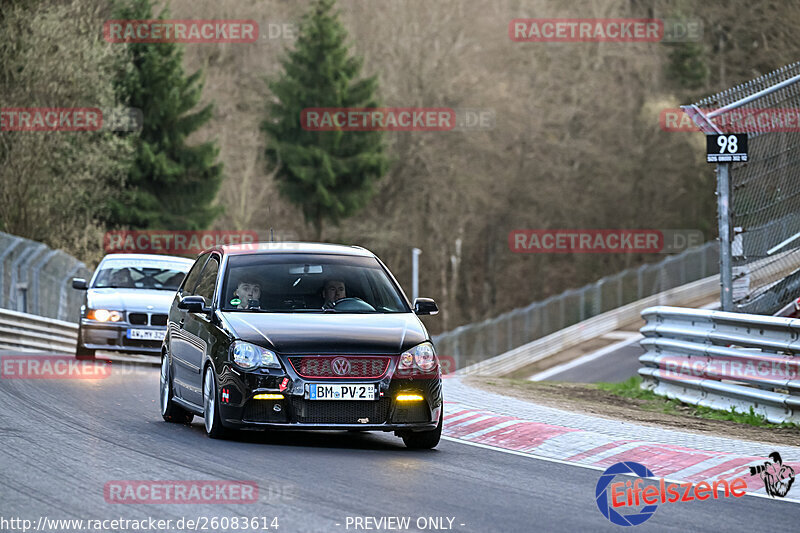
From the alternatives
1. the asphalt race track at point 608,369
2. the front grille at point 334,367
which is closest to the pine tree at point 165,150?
the asphalt race track at point 608,369

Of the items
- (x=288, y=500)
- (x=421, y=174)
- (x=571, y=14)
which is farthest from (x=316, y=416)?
(x=571, y=14)

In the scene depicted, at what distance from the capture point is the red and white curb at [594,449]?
1001cm

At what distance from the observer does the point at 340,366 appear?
1060cm

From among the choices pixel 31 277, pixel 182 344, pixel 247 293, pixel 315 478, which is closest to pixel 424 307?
pixel 247 293

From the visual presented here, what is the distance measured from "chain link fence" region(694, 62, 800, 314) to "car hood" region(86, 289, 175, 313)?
900cm

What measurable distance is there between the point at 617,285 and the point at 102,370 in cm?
3377

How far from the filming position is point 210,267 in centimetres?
1269

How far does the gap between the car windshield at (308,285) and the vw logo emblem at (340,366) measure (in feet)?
3.65

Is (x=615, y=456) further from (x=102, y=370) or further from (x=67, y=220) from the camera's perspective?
(x=67, y=220)
